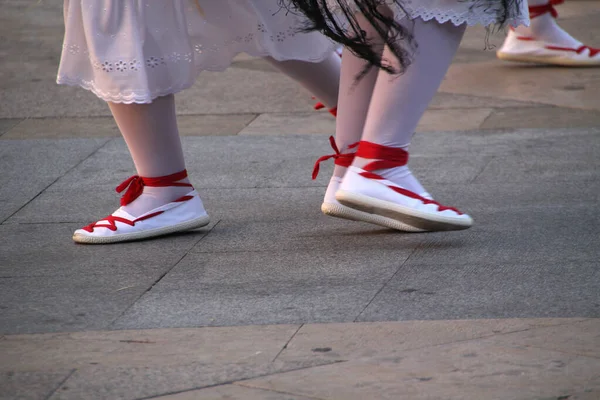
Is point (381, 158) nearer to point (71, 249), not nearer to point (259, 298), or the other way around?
point (259, 298)

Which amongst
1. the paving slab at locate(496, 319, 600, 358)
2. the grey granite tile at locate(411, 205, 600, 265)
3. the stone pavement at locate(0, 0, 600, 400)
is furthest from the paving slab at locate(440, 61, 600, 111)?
the paving slab at locate(496, 319, 600, 358)

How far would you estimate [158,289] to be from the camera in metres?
2.94

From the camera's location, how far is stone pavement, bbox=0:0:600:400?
2311 millimetres

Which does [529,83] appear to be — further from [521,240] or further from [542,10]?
[521,240]

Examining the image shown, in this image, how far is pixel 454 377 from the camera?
2256 mm

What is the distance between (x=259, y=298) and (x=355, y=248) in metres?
0.51

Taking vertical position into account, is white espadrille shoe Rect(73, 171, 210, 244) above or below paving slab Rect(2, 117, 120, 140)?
above

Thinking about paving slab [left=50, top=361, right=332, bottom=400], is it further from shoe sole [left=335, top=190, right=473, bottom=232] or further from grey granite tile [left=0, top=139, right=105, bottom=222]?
grey granite tile [left=0, top=139, right=105, bottom=222]

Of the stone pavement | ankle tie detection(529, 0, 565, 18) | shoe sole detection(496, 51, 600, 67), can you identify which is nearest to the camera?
the stone pavement

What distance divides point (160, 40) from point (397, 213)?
0.91 metres

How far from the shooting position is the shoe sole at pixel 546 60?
627 cm

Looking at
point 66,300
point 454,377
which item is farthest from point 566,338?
point 66,300

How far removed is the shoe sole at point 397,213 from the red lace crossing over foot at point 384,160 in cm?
4

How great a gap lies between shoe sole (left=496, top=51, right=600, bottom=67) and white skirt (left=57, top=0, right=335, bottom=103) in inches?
127
